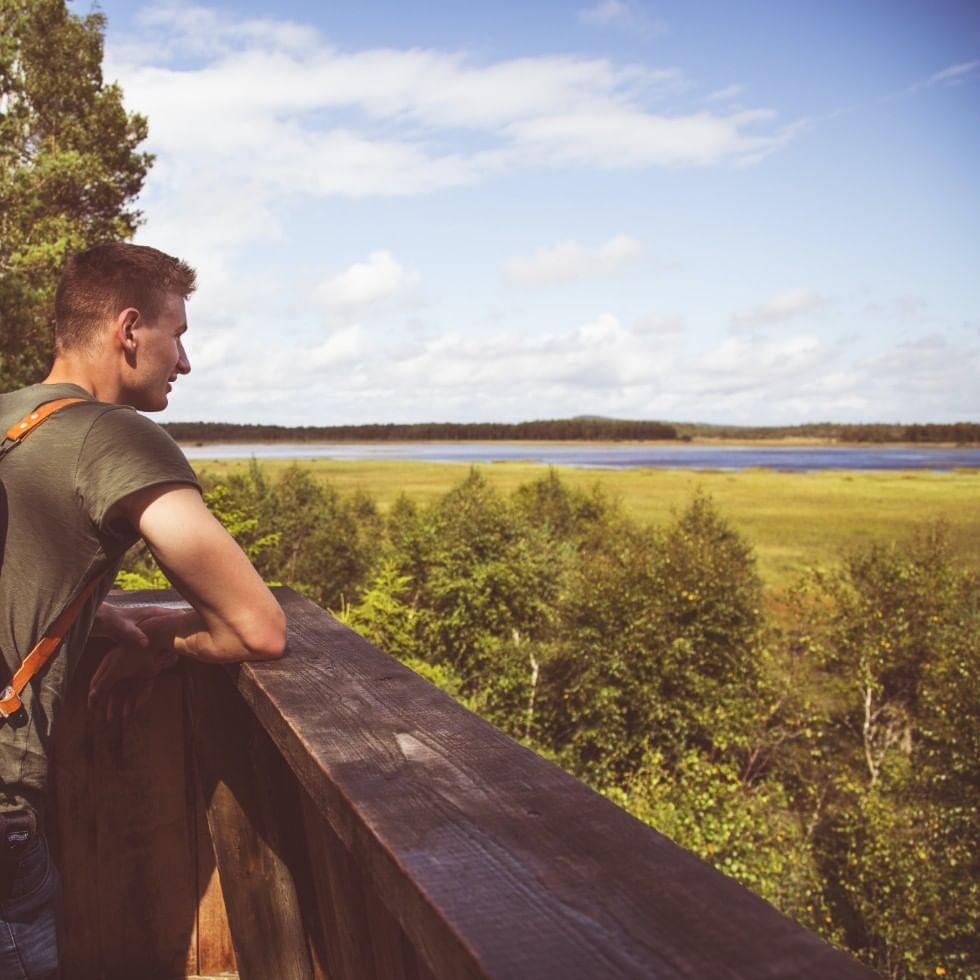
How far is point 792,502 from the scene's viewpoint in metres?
123

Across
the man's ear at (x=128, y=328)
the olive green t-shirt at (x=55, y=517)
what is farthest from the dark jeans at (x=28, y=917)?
the man's ear at (x=128, y=328)

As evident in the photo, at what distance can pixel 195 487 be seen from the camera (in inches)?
69.9

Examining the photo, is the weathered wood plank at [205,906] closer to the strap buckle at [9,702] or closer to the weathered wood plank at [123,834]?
the weathered wood plank at [123,834]

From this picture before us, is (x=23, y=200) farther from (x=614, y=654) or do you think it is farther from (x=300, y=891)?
(x=614, y=654)

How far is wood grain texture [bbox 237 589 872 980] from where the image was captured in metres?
0.80

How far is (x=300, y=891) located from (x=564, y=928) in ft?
4.32

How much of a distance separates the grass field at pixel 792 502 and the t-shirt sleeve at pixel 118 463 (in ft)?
197

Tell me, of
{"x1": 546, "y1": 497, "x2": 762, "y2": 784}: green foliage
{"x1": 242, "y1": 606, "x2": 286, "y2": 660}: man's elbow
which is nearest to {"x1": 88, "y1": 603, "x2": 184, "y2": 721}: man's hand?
{"x1": 242, "y1": 606, "x2": 286, "y2": 660}: man's elbow

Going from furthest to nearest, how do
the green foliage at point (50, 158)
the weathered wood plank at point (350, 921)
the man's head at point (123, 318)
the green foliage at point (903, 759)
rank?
the green foliage at point (903, 759)
the green foliage at point (50, 158)
the man's head at point (123, 318)
the weathered wood plank at point (350, 921)

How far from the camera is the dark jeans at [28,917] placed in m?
1.78

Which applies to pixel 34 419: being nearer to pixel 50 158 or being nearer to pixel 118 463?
pixel 118 463

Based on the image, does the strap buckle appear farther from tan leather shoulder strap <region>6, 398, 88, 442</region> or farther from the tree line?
the tree line

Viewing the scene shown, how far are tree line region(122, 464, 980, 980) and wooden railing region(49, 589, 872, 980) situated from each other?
1836cm

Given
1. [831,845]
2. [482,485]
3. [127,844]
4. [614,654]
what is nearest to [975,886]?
[831,845]
